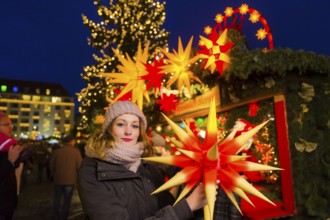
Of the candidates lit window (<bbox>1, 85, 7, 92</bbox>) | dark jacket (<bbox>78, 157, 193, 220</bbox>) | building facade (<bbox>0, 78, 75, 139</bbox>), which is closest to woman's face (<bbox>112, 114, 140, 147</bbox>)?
dark jacket (<bbox>78, 157, 193, 220</bbox>)

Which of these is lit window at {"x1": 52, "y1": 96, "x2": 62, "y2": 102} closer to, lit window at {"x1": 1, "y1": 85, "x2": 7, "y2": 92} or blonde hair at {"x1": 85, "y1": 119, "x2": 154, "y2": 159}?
lit window at {"x1": 1, "y1": 85, "x2": 7, "y2": 92}

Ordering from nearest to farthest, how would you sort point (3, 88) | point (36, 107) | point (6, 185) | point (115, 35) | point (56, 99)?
point (6, 185) → point (115, 35) → point (3, 88) → point (36, 107) → point (56, 99)

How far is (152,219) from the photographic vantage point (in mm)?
1619

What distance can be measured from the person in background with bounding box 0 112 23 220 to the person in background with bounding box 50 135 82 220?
312 cm

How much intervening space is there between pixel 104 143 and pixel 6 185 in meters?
2.43

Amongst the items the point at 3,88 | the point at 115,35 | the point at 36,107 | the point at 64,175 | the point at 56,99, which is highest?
the point at 3,88

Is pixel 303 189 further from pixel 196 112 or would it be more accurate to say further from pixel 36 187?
pixel 36 187

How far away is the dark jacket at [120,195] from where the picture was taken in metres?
1.62

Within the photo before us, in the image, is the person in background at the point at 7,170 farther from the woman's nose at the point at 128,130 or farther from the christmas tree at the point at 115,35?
the christmas tree at the point at 115,35

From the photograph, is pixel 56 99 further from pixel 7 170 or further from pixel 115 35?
pixel 7 170

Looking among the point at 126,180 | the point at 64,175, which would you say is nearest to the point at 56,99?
the point at 64,175

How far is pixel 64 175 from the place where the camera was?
701cm

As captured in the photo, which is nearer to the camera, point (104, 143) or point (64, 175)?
Answer: point (104, 143)

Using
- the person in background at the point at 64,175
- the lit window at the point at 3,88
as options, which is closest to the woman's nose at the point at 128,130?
the person in background at the point at 64,175
